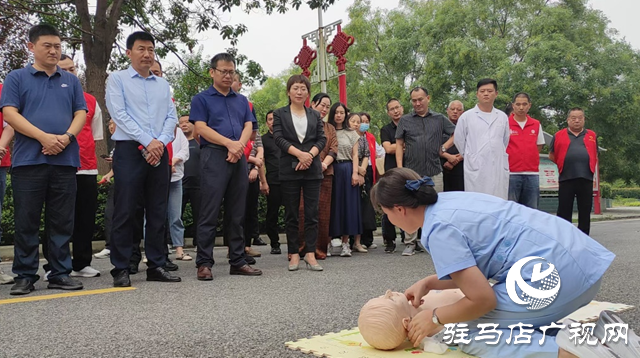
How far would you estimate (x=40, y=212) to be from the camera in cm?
479

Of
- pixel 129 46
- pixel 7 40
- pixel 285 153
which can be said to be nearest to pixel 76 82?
pixel 129 46

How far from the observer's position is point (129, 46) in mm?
5273

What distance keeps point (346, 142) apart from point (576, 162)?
3029 mm

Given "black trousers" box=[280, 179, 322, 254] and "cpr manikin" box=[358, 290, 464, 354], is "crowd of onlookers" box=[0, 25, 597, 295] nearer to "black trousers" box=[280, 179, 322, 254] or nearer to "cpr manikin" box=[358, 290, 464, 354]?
"black trousers" box=[280, 179, 322, 254]

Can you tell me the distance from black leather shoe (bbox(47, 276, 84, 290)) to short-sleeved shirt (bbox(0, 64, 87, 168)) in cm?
93

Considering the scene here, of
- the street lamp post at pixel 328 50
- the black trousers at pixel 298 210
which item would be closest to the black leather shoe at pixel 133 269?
the black trousers at pixel 298 210

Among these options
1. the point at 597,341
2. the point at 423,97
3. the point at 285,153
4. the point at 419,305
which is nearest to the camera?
the point at 597,341

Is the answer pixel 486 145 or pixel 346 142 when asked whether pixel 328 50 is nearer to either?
pixel 346 142

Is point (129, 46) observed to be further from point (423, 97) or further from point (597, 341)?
point (597, 341)

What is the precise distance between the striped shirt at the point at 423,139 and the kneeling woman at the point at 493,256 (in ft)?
14.8

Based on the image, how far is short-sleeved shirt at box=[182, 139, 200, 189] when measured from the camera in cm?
787

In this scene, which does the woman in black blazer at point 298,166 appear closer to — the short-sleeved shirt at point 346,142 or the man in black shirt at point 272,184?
the short-sleeved shirt at point 346,142

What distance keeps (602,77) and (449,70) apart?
6.53m

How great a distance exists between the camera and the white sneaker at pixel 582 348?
84.5 inches
